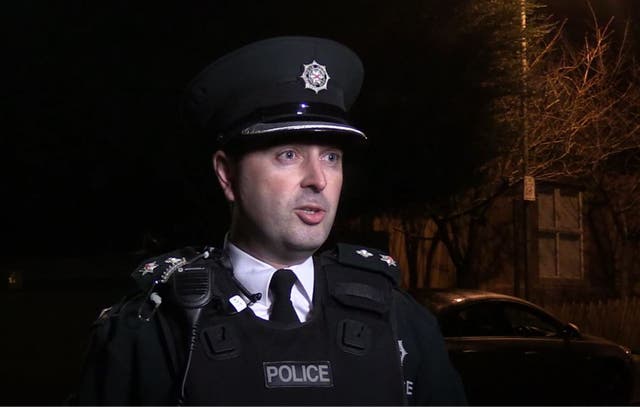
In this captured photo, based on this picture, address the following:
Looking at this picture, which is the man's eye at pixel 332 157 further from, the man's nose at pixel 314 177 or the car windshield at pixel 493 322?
the car windshield at pixel 493 322

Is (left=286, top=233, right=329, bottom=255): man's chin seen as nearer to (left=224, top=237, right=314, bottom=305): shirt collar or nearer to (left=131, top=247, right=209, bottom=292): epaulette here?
(left=224, top=237, right=314, bottom=305): shirt collar

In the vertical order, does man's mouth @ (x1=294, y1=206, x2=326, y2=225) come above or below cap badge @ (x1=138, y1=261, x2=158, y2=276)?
above

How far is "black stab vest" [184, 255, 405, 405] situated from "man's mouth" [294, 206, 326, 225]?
0.18 m

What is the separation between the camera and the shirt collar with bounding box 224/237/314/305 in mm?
1908

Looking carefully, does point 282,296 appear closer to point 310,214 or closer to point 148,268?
point 310,214

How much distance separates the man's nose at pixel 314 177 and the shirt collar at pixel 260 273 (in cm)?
20

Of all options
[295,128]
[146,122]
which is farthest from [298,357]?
[146,122]

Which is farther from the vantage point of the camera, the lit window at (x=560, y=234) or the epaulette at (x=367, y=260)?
the lit window at (x=560, y=234)

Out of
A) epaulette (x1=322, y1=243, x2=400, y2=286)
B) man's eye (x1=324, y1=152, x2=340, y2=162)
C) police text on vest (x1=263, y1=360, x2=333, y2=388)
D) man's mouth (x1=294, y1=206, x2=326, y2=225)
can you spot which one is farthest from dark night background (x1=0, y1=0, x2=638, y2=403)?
police text on vest (x1=263, y1=360, x2=333, y2=388)

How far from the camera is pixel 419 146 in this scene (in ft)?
24.4

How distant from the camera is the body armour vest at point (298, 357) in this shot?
5.55ft

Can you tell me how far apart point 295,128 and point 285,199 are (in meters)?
0.16

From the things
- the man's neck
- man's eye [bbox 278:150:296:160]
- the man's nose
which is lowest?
the man's neck

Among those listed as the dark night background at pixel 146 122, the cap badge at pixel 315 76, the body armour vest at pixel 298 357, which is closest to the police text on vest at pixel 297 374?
the body armour vest at pixel 298 357
